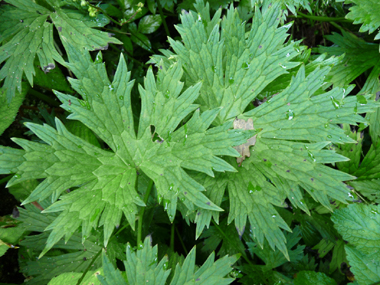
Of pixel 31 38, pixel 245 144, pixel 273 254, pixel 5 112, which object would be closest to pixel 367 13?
pixel 245 144

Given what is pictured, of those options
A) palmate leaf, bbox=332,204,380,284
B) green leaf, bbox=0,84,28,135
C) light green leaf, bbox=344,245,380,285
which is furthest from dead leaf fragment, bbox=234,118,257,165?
green leaf, bbox=0,84,28,135

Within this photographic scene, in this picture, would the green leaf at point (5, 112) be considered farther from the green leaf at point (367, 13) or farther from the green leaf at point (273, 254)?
the green leaf at point (367, 13)

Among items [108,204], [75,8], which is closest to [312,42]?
[75,8]

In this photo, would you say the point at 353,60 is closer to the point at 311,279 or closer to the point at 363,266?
the point at 363,266

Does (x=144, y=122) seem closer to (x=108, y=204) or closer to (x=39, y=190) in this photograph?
(x=108, y=204)

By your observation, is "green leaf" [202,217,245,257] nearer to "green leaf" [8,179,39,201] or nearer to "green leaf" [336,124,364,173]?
"green leaf" [336,124,364,173]

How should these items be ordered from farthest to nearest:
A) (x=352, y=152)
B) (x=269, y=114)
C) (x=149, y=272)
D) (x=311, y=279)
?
(x=352, y=152), (x=311, y=279), (x=269, y=114), (x=149, y=272)

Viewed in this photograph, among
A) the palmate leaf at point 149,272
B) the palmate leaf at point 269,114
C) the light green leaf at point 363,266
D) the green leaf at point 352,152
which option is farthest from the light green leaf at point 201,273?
the green leaf at point 352,152
